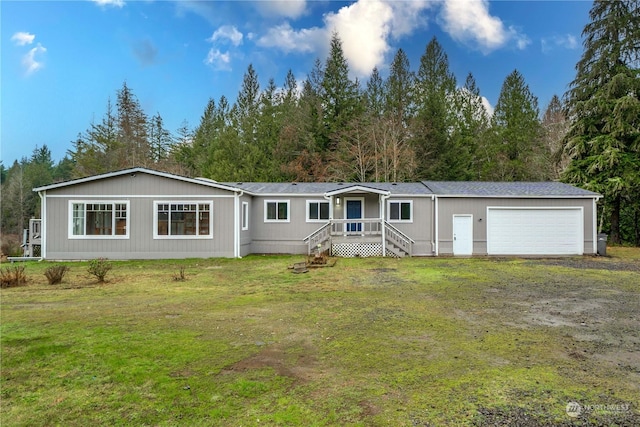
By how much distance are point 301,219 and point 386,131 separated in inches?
532

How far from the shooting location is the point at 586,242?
1589cm

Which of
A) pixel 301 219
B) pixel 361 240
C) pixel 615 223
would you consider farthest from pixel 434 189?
pixel 615 223

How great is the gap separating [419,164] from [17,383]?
86.7 ft

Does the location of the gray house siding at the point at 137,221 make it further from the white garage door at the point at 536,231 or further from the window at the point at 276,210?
the white garage door at the point at 536,231

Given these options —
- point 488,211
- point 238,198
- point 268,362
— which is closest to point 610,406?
point 268,362

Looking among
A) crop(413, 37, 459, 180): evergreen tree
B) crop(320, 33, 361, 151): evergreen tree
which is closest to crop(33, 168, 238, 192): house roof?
crop(320, 33, 361, 151): evergreen tree

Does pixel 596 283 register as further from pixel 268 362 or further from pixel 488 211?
pixel 268 362

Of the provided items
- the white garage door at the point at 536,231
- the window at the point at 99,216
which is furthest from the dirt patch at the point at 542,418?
the window at the point at 99,216

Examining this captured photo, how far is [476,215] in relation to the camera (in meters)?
15.9

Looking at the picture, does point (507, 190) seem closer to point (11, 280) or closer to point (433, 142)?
point (433, 142)

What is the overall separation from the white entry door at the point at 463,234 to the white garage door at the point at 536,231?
848mm

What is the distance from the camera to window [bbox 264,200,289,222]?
53.8ft

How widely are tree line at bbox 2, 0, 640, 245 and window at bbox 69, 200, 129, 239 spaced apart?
46.9 ft

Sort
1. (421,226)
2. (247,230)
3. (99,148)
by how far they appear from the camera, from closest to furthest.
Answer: (247,230)
(421,226)
(99,148)
